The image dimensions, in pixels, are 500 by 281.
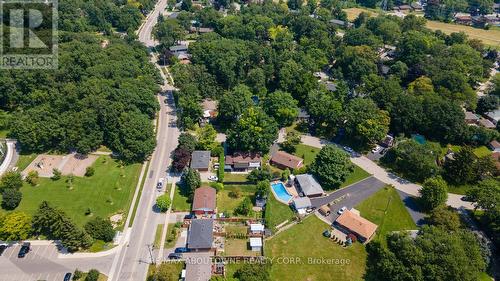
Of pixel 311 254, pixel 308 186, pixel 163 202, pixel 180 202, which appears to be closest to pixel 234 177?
pixel 180 202

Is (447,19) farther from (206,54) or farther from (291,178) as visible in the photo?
(291,178)

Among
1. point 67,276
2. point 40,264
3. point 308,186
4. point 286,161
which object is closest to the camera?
point 67,276

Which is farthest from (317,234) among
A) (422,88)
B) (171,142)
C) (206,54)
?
(206,54)

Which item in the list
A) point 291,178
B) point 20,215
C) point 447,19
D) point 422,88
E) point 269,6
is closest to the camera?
point 20,215

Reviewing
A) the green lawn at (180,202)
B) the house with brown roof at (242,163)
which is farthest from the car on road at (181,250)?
the house with brown roof at (242,163)

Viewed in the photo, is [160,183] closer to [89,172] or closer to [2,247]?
[89,172]

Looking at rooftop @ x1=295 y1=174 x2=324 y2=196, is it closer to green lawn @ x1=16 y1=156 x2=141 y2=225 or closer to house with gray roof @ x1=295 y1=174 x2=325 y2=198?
house with gray roof @ x1=295 y1=174 x2=325 y2=198

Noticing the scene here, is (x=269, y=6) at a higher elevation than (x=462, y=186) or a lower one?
higher
